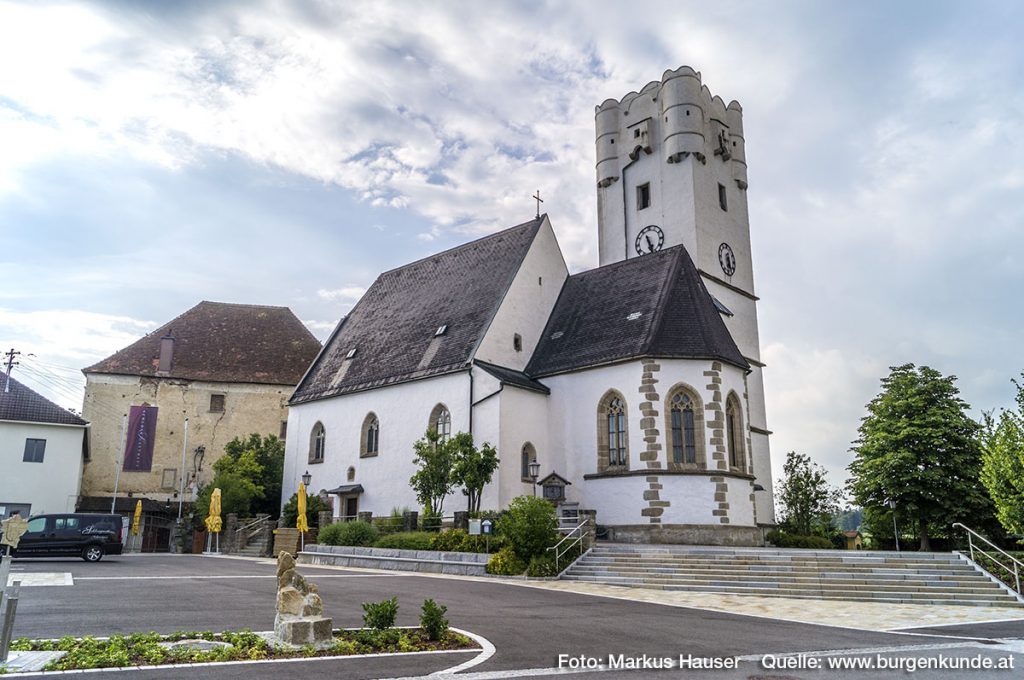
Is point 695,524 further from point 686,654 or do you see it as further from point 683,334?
point 686,654

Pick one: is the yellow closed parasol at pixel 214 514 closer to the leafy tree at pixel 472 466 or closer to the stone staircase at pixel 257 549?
the stone staircase at pixel 257 549

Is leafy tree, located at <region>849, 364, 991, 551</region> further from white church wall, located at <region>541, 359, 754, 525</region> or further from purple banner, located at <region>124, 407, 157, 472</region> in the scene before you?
purple banner, located at <region>124, 407, 157, 472</region>

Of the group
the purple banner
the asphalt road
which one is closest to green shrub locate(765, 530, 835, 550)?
the asphalt road

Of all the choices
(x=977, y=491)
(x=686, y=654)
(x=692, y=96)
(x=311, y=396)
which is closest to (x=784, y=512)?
(x=977, y=491)

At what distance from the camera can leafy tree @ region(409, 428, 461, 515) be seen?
85.8 ft

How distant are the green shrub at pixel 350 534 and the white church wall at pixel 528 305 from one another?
25.0ft

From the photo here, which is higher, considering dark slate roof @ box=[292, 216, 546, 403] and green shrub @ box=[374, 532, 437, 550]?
dark slate roof @ box=[292, 216, 546, 403]

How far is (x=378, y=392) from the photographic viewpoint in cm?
3297

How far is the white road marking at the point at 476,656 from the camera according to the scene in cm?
746

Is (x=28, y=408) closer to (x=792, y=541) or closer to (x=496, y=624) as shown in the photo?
(x=496, y=624)

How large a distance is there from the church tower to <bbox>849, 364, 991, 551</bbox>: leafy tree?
7.92 m

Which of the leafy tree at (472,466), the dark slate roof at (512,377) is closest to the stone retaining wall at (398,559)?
the leafy tree at (472,466)

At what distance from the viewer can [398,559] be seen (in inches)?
942

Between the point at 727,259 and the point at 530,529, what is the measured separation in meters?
25.5
